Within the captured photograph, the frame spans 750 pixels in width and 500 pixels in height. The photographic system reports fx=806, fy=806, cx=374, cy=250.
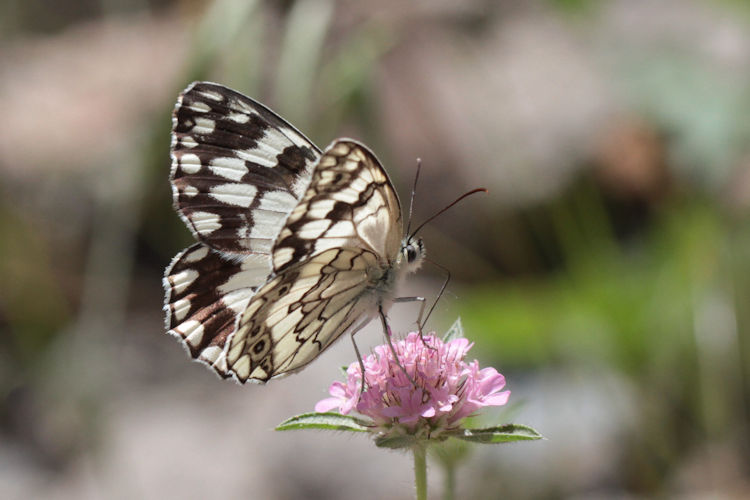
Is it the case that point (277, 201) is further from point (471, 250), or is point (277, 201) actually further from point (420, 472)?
point (471, 250)

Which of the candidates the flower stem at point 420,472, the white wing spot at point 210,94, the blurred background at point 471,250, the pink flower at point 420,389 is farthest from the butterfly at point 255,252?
the blurred background at point 471,250

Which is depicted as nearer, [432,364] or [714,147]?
[432,364]

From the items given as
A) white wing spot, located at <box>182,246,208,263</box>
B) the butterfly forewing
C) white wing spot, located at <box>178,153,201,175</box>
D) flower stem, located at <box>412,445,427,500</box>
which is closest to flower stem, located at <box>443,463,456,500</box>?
flower stem, located at <box>412,445,427,500</box>

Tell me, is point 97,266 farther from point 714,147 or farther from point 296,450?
point 714,147

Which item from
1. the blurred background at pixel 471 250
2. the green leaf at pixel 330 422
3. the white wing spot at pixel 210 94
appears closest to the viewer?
the green leaf at pixel 330 422

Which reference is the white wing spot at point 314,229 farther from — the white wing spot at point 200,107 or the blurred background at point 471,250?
the blurred background at point 471,250

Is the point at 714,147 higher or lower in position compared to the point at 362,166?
lower

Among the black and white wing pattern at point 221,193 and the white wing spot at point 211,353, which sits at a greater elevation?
the black and white wing pattern at point 221,193

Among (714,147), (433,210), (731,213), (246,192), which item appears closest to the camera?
(246,192)

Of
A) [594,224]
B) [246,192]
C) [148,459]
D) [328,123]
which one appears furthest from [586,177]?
[246,192]

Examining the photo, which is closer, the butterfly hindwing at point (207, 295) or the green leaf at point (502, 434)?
the green leaf at point (502, 434)
